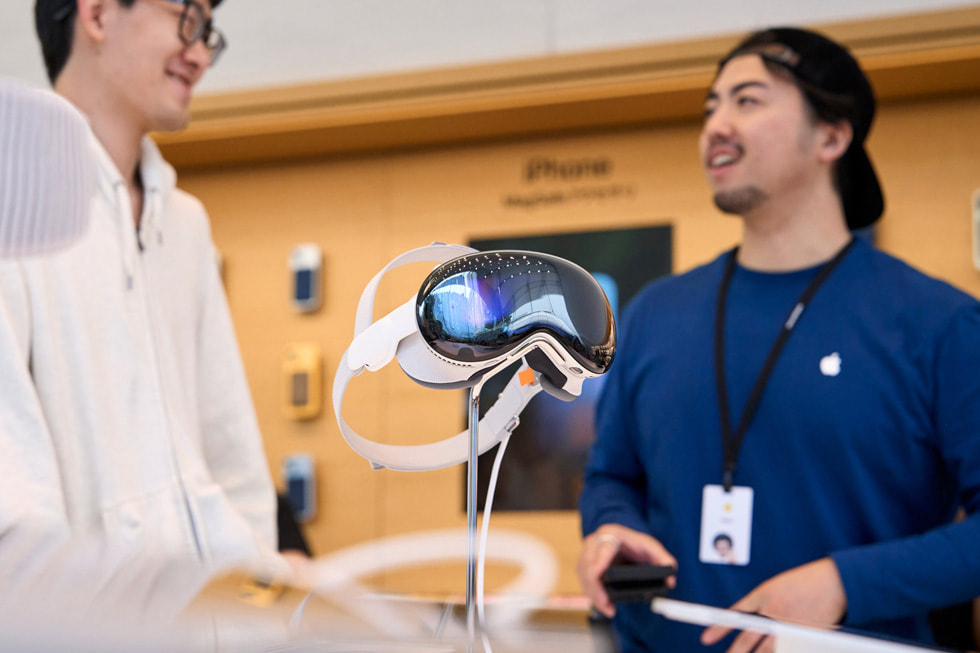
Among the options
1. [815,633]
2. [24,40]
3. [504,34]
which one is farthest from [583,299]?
[24,40]

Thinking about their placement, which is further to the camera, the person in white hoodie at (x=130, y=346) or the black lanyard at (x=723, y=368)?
the black lanyard at (x=723, y=368)

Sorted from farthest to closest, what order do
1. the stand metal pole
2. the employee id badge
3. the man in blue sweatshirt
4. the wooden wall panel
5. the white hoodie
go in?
the wooden wall panel → the employee id badge → the man in blue sweatshirt → the white hoodie → the stand metal pole

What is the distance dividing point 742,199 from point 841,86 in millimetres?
333

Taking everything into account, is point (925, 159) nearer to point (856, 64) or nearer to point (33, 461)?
point (856, 64)

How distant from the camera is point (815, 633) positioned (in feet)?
2.41

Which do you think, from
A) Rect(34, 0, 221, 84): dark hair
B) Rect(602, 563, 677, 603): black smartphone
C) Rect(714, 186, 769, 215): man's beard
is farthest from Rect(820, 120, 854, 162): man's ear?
Rect(34, 0, 221, 84): dark hair

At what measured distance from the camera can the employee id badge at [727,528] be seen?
1515 mm

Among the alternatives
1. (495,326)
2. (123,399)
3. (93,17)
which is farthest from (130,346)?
(495,326)

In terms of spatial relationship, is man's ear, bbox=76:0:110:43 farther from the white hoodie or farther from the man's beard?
the man's beard

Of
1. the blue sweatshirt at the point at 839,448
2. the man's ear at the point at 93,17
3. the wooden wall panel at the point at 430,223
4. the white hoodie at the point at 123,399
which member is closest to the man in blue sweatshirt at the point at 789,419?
the blue sweatshirt at the point at 839,448

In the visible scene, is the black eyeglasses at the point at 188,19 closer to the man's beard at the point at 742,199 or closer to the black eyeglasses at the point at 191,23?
the black eyeglasses at the point at 191,23

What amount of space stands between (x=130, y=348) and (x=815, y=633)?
905 millimetres

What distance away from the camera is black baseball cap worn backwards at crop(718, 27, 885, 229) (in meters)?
1.88

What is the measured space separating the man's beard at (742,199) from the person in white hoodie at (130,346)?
0.93 metres
